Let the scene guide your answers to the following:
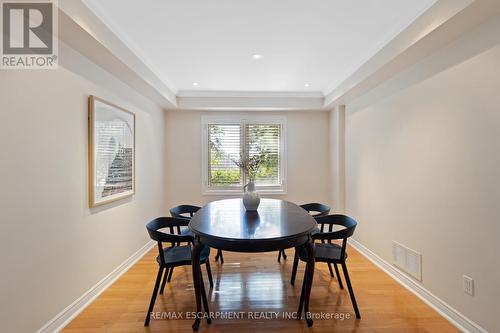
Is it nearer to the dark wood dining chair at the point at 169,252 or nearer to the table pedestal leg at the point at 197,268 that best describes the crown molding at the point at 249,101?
the dark wood dining chair at the point at 169,252

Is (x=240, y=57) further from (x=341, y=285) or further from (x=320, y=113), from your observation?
(x=341, y=285)

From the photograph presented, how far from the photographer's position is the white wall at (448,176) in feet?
5.68

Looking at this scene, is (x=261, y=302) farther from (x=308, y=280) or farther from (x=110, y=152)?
(x=110, y=152)

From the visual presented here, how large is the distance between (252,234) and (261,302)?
97 cm

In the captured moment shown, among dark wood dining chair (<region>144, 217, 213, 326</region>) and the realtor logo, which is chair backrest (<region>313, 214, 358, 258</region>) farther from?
the realtor logo

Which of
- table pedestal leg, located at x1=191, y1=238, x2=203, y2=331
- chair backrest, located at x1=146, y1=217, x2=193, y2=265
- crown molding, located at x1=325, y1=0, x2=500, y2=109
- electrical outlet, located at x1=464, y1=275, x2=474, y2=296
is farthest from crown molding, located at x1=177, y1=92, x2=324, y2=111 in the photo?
electrical outlet, located at x1=464, y1=275, x2=474, y2=296

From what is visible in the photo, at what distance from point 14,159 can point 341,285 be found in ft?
9.84

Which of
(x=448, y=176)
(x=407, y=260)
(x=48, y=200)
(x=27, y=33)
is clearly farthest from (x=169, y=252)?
(x=448, y=176)

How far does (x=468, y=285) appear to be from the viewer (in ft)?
6.19

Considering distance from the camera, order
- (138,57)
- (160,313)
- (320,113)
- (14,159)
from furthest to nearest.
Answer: (320,113) < (138,57) < (160,313) < (14,159)

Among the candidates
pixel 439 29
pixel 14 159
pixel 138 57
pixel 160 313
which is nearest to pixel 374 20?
pixel 439 29

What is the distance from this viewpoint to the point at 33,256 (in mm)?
1712

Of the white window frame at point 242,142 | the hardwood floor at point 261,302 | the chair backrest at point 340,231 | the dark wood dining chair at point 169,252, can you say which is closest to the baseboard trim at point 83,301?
the hardwood floor at point 261,302

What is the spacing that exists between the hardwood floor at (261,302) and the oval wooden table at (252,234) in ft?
0.77
